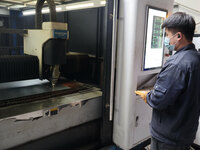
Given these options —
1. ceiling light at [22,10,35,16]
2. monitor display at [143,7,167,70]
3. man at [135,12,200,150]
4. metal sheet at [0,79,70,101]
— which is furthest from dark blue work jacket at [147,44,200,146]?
ceiling light at [22,10,35,16]

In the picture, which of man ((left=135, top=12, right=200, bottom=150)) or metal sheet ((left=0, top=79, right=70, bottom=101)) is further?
metal sheet ((left=0, top=79, right=70, bottom=101))

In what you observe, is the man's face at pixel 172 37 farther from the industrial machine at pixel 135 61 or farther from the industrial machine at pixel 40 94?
the industrial machine at pixel 40 94

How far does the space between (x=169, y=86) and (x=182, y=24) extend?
40 cm

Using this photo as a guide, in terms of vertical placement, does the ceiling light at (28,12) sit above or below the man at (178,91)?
above

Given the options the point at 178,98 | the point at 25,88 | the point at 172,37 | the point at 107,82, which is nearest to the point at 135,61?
the point at 107,82

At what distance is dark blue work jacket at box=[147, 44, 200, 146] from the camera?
1187 mm

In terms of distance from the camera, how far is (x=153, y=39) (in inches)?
74.5

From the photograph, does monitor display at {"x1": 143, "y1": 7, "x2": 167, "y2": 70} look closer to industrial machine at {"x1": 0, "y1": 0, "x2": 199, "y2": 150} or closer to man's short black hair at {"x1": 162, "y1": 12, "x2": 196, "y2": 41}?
industrial machine at {"x1": 0, "y1": 0, "x2": 199, "y2": 150}

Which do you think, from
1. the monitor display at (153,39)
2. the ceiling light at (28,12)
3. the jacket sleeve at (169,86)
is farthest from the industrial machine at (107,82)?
Result: the ceiling light at (28,12)

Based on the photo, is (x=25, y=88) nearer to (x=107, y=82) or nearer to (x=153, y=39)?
(x=107, y=82)

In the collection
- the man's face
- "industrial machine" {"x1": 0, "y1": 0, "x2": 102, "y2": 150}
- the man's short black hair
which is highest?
the man's short black hair

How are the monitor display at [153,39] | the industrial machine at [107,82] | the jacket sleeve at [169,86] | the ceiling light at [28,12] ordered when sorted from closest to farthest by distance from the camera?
the jacket sleeve at [169,86] → the industrial machine at [107,82] → the monitor display at [153,39] → the ceiling light at [28,12]

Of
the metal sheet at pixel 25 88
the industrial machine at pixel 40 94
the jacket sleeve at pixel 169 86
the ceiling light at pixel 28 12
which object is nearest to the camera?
the jacket sleeve at pixel 169 86

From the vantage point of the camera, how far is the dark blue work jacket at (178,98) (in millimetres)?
1187
